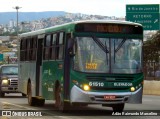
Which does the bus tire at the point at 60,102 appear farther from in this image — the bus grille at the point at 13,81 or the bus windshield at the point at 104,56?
the bus grille at the point at 13,81

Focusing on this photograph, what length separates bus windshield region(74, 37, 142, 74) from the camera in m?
16.1

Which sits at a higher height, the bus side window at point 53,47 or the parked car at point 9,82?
the bus side window at point 53,47

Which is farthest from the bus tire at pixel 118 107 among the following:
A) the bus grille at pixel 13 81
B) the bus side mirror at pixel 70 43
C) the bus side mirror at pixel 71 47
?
the bus grille at pixel 13 81

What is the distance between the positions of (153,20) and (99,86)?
84.4ft

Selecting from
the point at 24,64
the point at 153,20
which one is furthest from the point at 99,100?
the point at 153,20

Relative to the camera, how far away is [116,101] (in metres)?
16.0

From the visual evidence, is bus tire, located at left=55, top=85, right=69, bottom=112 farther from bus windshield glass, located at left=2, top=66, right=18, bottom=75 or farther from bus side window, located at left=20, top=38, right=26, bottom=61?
bus windshield glass, located at left=2, top=66, right=18, bottom=75

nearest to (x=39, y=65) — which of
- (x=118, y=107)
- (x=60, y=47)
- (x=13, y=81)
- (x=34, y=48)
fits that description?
(x=34, y=48)

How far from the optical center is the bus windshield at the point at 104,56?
1606 cm

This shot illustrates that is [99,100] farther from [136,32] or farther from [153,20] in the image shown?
[153,20]

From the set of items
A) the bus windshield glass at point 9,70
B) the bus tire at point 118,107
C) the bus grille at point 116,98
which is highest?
the bus grille at point 116,98

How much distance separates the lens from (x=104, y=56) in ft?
52.9

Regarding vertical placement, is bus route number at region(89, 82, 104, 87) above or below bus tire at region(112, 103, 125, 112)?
above

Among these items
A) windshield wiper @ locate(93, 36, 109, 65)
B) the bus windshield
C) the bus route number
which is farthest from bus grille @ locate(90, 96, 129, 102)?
windshield wiper @ locate(93, 36, 109, 65)
